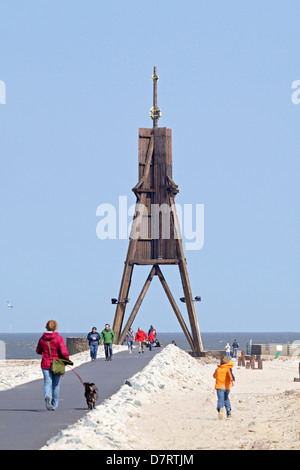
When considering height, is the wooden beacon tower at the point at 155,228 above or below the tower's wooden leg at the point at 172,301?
above

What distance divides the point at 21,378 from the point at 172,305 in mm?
19804

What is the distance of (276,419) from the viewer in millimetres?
15445

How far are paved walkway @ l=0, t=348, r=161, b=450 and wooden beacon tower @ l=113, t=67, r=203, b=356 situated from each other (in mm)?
17530

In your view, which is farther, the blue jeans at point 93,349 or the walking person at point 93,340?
the blue jeans at point 93,349

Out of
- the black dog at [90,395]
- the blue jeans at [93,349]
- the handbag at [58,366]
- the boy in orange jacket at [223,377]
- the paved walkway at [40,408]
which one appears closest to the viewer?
the paved walkway at [40,408]

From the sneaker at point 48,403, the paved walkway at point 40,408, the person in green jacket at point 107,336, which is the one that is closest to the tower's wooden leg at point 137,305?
the person in green jacket at point 107,336

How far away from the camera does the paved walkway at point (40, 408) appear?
11.9 m

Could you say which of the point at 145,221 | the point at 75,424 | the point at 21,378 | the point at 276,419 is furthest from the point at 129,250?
the point at 75,424

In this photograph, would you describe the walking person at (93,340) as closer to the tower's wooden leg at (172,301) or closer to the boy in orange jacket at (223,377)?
the tower's wooden leg at (172,301)

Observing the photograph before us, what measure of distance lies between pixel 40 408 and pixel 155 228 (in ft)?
91.5

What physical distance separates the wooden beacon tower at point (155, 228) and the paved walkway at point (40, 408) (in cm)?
1753

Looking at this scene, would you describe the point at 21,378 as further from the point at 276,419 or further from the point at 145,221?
the point at 145,221

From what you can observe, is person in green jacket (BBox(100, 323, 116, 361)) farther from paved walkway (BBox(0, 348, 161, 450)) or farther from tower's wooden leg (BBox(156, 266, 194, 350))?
tower's wooden leg (BBox(156, 266, 194, 350))

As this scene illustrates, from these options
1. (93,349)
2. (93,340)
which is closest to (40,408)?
(93,340)
